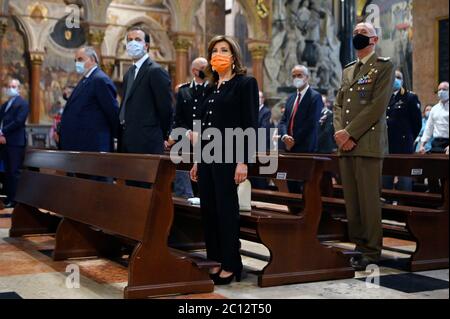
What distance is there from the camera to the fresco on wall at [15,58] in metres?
16.8

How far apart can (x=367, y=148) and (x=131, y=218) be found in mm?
1775

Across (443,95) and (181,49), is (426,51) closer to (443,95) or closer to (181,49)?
(443,95)

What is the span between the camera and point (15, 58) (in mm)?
16938

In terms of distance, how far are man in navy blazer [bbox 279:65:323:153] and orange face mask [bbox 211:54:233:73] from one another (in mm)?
2994

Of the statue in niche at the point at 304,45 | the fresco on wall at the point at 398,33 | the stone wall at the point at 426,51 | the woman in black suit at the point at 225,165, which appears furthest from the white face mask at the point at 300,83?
the statue in niche at the point at 304,45

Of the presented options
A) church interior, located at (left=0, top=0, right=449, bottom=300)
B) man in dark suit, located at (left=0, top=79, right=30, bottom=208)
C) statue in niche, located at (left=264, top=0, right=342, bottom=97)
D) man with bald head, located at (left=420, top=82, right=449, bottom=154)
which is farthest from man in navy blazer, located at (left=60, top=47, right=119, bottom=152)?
statue in niche, located at (left=264, top=0, right=342, bottom=97)

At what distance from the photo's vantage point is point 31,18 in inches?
667

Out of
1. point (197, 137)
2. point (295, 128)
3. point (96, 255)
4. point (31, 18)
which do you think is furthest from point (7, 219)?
point (31, 18)

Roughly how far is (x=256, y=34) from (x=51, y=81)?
19.0ft

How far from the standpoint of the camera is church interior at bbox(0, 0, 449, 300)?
12.9 feet

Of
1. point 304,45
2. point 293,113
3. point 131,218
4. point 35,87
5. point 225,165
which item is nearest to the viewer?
point 131,218

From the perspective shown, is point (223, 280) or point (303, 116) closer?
point (223, 280)

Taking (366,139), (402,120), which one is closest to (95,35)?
(402,120)
